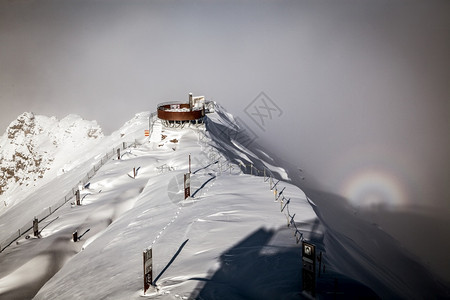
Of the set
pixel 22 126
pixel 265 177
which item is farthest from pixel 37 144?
pixel 265 177

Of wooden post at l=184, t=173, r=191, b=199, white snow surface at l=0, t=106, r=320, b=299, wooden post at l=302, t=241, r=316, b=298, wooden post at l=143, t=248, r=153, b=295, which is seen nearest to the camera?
wooden post at l=302, t=241, r=316, b=298

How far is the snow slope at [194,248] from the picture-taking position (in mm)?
13070

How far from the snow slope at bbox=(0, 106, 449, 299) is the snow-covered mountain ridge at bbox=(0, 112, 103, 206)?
437 ft

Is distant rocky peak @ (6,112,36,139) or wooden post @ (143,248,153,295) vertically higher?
distant rocky peak @ (6,112,36,139)

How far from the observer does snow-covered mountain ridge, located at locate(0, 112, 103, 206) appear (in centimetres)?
15336

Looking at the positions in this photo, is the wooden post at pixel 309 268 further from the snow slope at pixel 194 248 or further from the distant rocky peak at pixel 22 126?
the distant rocky peak at pixel 22 126

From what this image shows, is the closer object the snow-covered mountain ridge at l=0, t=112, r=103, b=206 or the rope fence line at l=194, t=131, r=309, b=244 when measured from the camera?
the rope fence line at l=194, t=131, r=309, b=244

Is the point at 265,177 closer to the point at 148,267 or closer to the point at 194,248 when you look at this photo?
the point at 194,248

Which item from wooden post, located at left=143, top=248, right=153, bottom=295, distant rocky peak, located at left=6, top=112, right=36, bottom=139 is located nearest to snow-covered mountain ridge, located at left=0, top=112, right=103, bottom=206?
distant rocky peak, located at left=6, top=112, right=36, bottom=139

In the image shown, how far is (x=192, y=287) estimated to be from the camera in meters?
12.3

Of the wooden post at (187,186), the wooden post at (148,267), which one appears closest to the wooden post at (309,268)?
the wooden post at (148,267)

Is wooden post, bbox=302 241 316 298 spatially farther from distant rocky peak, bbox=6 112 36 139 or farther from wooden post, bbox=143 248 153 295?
distant rocky peak, bbox=6 112 36 139

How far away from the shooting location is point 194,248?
16078mm

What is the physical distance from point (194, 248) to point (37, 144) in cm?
18951
